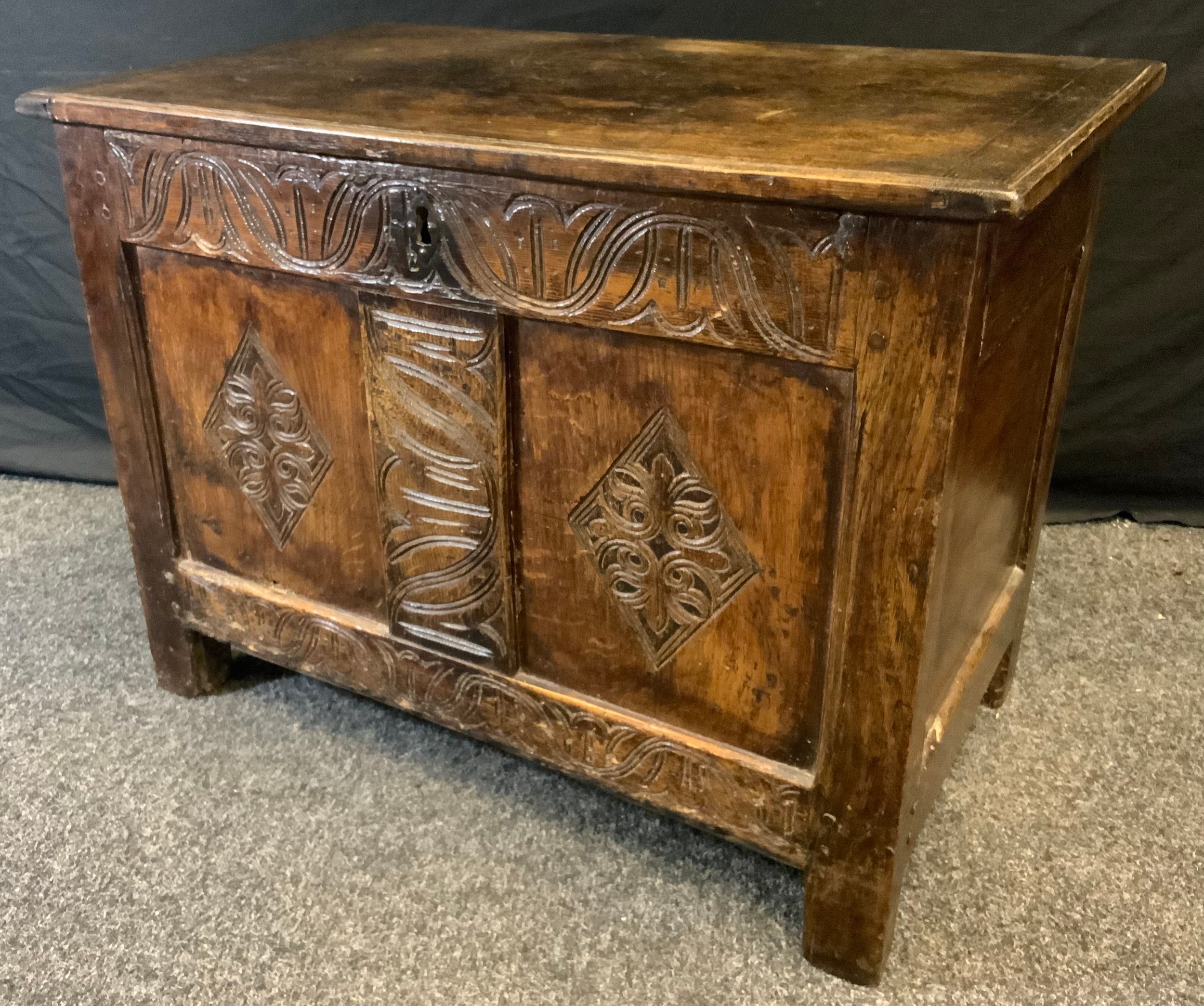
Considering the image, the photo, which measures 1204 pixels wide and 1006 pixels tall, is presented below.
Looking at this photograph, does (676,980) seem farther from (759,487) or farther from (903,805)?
(759,487)

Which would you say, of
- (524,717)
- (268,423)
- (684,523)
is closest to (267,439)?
(268,423)

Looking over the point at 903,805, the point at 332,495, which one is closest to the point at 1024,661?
the point at 903,805

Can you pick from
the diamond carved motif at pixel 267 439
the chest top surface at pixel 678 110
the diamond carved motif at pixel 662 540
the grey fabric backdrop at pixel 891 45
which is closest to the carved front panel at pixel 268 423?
the diamond carved motif at pixel 267 439

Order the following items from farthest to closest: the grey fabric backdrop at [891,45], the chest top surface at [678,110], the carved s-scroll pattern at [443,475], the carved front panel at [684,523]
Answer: the grey fabric backdrop at [891,45], the carved s-scroll pattern at [443,475], the carved front panel at [684,523], the chest top surface at [678,110]

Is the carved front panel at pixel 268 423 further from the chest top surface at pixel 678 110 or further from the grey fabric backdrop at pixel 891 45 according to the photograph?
the grey fabric backdrop at pixel 891 45

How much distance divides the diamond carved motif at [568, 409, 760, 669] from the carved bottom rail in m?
0.11

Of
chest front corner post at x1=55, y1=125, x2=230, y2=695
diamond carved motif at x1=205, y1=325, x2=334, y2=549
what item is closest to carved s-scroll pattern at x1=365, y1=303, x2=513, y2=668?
diamond carved motif at x1=205, y1=325, x2=334, y2=549

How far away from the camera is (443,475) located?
1.26m

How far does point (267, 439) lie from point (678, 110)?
60 cm

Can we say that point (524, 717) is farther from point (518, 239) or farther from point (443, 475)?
point (518, 239)

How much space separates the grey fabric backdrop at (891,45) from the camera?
174 cm

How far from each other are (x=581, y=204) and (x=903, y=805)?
2.04ft

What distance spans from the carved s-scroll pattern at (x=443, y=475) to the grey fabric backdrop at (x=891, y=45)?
2.89 feet

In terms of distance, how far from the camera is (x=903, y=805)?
1126 mm
